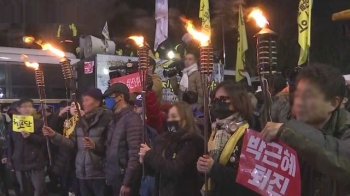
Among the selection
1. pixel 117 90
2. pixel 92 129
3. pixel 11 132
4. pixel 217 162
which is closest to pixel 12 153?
pixel 11 132

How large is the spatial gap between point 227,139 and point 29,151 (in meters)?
4.53

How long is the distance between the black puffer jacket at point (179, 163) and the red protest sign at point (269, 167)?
3.81 feet

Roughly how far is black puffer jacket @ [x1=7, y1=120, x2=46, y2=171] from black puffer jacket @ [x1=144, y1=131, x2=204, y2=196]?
3505 millimetres

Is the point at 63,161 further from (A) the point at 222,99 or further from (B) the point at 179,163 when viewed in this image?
(A) the point at 222,99

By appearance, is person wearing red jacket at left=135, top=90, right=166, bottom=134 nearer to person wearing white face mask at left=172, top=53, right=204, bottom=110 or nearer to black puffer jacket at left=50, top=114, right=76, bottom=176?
person wearing white face mask at left=172, top=53, right=204, bottom=110

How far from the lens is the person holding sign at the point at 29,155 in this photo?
7254 millimetres

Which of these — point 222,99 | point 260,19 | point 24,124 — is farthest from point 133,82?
point 260,19

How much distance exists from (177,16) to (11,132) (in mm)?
8746

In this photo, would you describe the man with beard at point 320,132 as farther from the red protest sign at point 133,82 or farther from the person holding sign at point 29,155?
the person holding sign at point 29,155

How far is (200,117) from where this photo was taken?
539 cm

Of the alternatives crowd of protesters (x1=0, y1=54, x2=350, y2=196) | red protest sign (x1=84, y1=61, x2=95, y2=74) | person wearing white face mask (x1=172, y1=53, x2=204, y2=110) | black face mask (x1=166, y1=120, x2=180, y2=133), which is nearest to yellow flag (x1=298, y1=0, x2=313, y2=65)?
person wearing white face mask (x1=172, y1=53, x2=204, y2=110)

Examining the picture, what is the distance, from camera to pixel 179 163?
406 centimetres

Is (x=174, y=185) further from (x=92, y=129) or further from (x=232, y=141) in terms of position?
(x=92, y=129)

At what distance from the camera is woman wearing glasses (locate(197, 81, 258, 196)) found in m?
3.52
